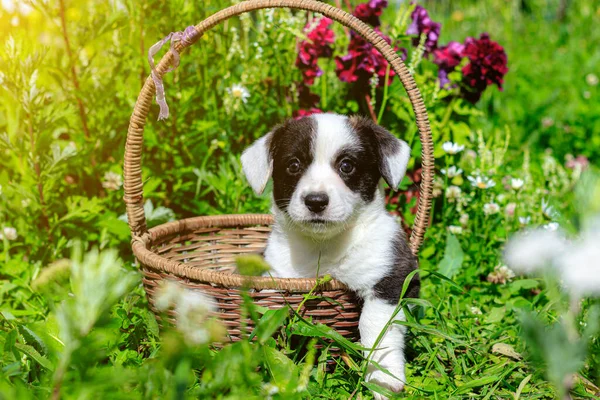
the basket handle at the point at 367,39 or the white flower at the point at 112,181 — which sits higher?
the basket handle at the point at 367,39

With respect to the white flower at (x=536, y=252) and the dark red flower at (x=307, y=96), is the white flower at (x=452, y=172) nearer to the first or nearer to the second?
the dark red flower at (x=307, y=96)

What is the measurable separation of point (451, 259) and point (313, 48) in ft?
4.93

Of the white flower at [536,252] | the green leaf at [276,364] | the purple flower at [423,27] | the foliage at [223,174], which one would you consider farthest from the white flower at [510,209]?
the white flower at [536,252]

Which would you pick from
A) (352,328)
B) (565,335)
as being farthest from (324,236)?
(565,335)

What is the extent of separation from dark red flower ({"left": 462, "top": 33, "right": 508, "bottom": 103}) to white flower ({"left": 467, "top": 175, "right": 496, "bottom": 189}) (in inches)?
23.6

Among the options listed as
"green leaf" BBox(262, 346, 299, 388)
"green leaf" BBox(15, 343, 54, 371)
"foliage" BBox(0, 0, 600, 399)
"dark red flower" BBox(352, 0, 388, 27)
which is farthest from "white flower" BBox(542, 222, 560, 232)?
"green leaf" BBox(15, 343, 54, 371)

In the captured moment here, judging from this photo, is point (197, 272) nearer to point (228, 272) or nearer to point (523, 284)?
point (228, 272)

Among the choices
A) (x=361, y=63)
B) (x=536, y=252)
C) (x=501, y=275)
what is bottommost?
(x=501, y=275)

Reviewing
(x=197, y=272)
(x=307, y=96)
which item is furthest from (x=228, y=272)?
(x=307, y=96)

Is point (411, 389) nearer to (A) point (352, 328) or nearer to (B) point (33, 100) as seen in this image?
(A) point (352, 328)

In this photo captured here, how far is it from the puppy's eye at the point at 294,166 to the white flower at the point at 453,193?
1313 mm

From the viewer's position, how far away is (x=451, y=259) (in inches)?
121

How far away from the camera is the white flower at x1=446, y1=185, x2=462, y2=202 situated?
3.40 meters

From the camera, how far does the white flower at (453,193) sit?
11.1ft
